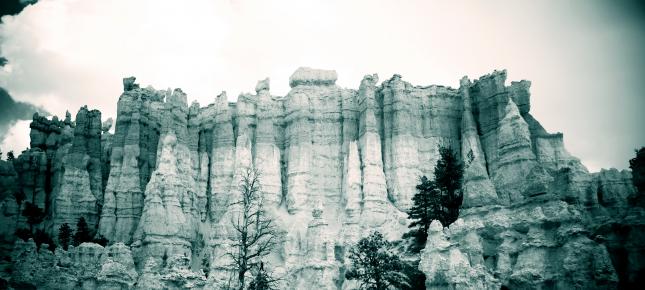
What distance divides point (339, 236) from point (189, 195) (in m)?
18.5

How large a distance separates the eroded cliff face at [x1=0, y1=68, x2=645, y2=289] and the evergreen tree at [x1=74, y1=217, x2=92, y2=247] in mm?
2241

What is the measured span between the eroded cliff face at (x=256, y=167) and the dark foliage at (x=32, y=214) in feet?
4.35

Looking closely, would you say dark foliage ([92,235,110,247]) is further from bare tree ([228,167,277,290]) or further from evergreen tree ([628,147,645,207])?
evergreen tree ([628,147,645,207])

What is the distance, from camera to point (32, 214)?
60938mm

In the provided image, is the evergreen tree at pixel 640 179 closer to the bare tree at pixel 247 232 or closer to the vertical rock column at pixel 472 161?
the vertical rock column at pixel 472 161

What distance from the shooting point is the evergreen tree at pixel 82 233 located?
181 ft

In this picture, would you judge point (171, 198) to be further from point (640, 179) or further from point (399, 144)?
point (640, 179)

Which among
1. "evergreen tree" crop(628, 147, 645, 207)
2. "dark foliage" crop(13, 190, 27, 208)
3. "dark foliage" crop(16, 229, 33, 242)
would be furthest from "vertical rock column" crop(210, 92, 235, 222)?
"evergreen tree" crop(628, 147, 645, 207)

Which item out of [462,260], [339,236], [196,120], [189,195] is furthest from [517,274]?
[196,120]

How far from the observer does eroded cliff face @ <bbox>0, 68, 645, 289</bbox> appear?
48.3 m

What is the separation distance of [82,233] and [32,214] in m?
9.25

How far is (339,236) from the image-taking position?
53094mm

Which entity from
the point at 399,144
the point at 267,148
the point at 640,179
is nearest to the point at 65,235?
the point at 267,148

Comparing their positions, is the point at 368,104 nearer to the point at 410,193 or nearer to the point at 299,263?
the point at 410,193
